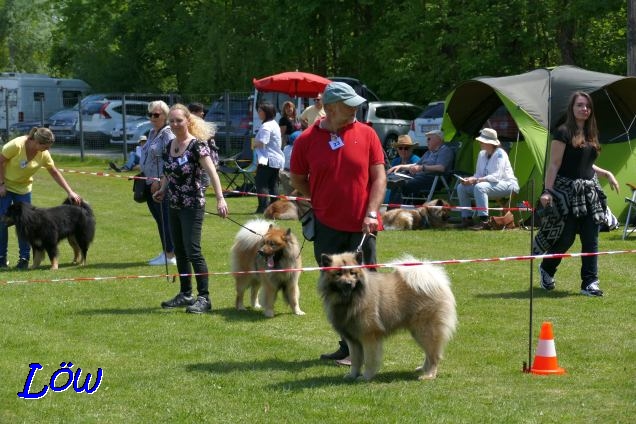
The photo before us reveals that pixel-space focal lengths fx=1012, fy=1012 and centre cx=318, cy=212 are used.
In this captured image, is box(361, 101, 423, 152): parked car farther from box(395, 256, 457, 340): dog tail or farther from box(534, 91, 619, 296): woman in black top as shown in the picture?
box(395, 256, 457, 340): dog tail

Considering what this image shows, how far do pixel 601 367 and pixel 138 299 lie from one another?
453 cm

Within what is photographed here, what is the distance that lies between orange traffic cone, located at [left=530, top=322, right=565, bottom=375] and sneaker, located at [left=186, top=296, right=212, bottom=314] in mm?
3277

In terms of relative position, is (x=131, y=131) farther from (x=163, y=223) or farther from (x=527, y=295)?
(x=527, y=295)

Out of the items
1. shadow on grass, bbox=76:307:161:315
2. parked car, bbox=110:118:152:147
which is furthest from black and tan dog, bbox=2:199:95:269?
parked car, bbox=110:118:152:147

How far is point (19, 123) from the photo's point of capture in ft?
114

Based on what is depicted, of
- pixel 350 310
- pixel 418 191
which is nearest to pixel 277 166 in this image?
pixel 418 191

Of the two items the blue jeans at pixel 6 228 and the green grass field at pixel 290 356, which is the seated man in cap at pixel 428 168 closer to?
the green grass field at pixel 290 356

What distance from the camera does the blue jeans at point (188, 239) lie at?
832cm

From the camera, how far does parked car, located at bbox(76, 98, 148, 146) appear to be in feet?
96.1

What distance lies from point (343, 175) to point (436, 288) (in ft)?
3.07

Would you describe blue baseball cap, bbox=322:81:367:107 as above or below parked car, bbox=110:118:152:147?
above

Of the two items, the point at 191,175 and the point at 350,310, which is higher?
the point at 191,175

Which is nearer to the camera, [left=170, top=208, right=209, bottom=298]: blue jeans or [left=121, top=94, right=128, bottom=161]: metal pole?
[left=170, top=208, right=209, bottom=298]: blue jeans

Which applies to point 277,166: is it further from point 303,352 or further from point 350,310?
point 350,310
